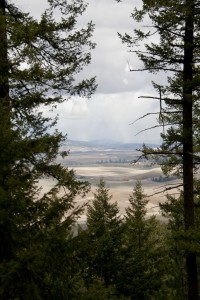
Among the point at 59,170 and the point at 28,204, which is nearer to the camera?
the point at 28,204

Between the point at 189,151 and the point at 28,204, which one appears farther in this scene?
the point at 189,151

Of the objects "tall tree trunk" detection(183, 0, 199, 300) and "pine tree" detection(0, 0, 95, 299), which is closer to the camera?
"pine tree" detection(0, 0, 95, 299)

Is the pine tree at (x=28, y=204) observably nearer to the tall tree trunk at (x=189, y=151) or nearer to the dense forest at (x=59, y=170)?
the dense forest at (x=59, y=170)

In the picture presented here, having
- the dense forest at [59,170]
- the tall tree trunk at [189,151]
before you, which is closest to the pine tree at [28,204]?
the dense forest at [59,170]

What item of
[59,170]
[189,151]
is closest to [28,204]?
[59,170]

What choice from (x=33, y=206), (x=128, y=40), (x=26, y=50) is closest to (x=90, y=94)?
(x=128, y=40)

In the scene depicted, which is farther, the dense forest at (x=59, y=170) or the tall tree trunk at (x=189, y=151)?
the tall tree trunk at (x=189, y=151)

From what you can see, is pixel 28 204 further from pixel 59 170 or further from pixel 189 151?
pixel 189 151

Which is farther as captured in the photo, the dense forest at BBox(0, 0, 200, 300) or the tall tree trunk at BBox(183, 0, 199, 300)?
the tall tree trunk at BBox(183, 0, 199, 300)

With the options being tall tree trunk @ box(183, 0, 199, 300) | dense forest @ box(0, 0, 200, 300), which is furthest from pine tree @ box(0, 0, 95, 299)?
tall tree trunk @ box(183, 0, 199, 300)

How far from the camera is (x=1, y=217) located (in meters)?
6.10

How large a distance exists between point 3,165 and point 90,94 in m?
5.76

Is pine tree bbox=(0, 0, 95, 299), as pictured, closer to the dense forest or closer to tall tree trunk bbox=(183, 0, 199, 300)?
the dense forest

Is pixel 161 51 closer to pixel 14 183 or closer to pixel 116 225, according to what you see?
pixel 14 183
